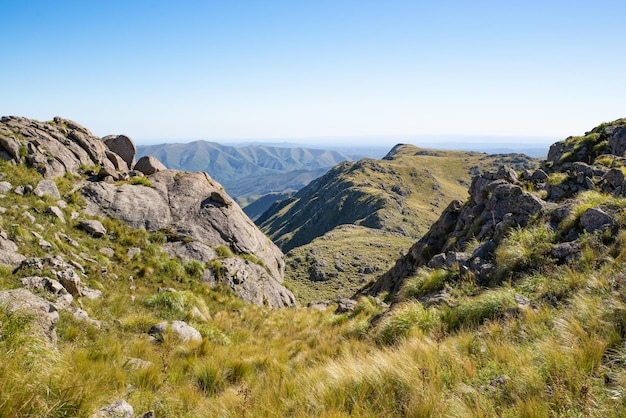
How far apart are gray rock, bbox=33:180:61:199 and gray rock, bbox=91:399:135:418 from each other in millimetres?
16931

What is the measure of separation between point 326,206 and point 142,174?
152m

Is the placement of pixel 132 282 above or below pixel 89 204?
below

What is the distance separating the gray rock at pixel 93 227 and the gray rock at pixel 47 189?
233 centimetres

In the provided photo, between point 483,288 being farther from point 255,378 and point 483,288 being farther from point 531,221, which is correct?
point 255,378

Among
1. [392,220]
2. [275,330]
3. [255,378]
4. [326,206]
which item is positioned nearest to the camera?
[255,378]

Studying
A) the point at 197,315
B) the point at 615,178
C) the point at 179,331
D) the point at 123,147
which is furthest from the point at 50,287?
the point at 123,147

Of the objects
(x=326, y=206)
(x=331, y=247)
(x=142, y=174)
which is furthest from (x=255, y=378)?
(x=326, y=206)

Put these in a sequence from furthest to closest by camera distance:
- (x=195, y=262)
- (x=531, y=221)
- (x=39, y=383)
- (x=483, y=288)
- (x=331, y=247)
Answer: (x=331, y=247), (x=195, y=262), (x=531, y=221), (x=483, y=288), (x=39, y=383)

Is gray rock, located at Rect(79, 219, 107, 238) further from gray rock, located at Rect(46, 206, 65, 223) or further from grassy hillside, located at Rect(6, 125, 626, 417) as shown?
grassy hillside, located at Rect(6, 125, 626, 417)

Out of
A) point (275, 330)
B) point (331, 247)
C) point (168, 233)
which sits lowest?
point (331, 247)

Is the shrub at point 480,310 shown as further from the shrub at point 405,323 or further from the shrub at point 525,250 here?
the shrub at point 525,250

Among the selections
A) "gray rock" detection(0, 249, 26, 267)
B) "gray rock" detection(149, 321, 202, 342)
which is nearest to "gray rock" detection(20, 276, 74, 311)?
"gray rock" detection(0, 249, 26, 267)

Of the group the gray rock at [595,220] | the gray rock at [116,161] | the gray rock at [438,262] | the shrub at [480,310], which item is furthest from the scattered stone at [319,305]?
the gray rock at [116,161]

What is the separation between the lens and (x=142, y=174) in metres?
25.0
